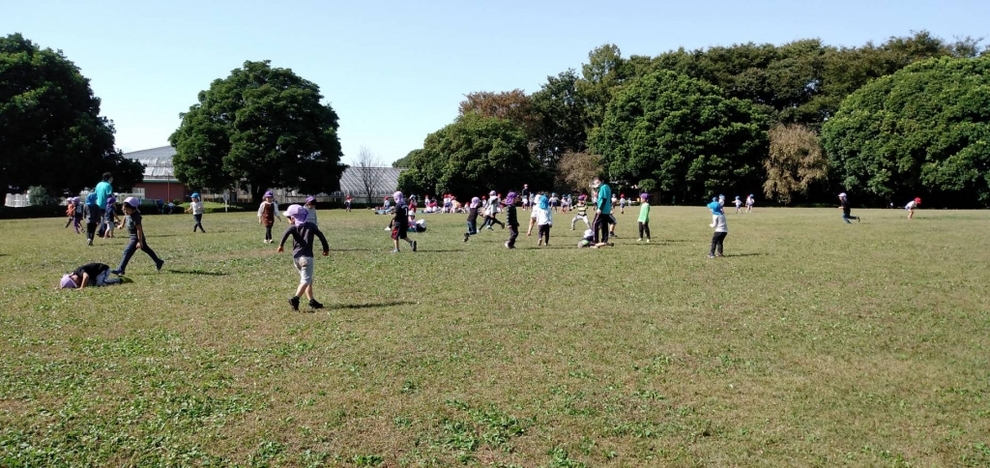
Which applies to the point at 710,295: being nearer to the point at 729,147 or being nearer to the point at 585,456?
the point at 585,456

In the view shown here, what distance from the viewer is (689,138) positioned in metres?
63.4

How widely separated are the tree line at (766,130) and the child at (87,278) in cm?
5508

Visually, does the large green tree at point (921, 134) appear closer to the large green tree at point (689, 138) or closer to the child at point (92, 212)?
the large green tree at point (689, 138)

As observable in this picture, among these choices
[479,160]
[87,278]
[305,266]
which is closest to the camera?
[305,266]

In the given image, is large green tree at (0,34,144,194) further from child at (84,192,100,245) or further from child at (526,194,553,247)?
child at (526,194,553,247)

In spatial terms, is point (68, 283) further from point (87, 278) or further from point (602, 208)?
point (602, 208)

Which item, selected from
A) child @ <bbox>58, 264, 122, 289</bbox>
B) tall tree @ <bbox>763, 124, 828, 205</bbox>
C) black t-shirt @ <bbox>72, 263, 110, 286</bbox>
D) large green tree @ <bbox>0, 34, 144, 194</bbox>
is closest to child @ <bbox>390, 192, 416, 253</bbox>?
child @ <bbox>58, 264, 122, 289</bbox>

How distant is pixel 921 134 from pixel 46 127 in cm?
6405

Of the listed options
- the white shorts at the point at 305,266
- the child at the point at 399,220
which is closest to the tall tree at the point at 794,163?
the child at the point at 399,220

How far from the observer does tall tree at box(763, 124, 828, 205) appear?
59656 mm

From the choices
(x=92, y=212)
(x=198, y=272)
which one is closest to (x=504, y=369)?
(x=198, y=272)

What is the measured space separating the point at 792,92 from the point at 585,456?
71452mm

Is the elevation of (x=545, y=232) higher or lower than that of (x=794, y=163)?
lower

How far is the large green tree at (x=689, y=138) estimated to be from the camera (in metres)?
62.7
